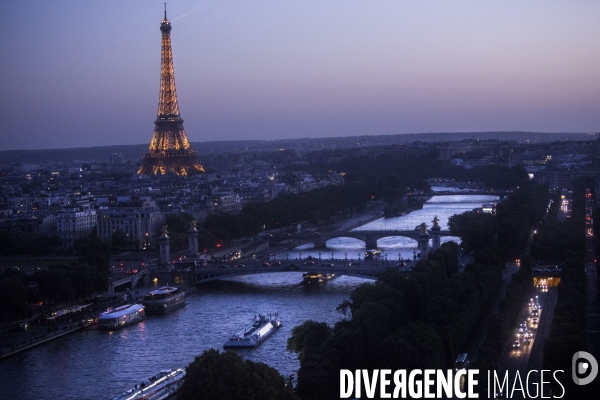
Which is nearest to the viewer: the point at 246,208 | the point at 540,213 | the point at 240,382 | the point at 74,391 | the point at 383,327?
the point at 240,382

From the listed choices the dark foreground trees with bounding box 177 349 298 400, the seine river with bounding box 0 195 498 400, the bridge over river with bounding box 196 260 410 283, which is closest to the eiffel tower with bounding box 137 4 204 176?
the bridge over river with bounding box 196 260 410 283

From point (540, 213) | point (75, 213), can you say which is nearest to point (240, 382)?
point (75, 213)

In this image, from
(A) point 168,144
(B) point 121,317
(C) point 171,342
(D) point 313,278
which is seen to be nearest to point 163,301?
(B) point 121,317

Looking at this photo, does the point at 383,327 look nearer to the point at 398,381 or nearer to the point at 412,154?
the point at 398,381

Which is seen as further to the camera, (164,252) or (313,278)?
(164,252)

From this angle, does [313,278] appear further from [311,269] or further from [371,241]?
[371,241]


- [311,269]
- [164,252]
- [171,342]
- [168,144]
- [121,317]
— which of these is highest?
[168,144]

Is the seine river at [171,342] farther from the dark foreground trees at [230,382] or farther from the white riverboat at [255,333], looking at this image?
the dark foreground trees at [230,382]
